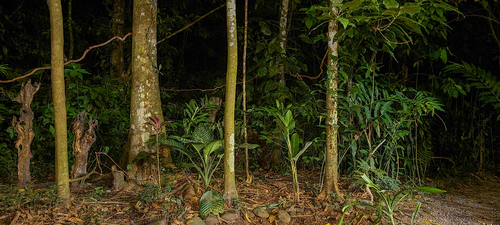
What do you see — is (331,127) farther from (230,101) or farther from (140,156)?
(140,156)

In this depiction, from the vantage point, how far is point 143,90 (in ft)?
14.0

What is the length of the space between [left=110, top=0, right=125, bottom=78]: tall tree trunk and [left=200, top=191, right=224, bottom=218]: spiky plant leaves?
4.12 meters

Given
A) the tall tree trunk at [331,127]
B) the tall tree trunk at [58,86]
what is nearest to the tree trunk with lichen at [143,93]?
the tall tree trunk at [58,86]

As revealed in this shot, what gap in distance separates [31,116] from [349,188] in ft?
11.2

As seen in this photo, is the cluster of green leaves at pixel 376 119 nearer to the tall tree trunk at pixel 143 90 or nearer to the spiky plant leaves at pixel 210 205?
the spiky plant leaves at pixel 210 205

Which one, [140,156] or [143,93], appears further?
[143,93]

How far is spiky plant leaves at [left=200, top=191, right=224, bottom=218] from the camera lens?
140 inches

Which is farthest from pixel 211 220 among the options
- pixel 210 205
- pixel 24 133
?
pixel 24 133

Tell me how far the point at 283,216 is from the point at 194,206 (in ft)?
2.74

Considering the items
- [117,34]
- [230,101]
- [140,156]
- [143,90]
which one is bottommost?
[140,156]

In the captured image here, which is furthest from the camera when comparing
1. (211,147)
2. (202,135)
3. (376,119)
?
(376,119)

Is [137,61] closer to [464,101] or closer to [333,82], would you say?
[333,82]

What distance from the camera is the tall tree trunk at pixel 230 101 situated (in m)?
3.71

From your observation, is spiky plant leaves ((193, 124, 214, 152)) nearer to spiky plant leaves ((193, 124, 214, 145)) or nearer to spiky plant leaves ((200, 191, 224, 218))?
spiky plant leaves ((193, 124, 214, 145))
